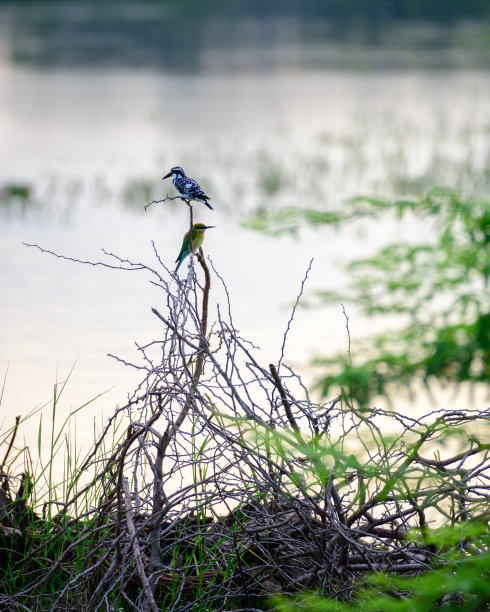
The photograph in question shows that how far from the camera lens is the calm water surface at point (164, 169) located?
5.47 meters

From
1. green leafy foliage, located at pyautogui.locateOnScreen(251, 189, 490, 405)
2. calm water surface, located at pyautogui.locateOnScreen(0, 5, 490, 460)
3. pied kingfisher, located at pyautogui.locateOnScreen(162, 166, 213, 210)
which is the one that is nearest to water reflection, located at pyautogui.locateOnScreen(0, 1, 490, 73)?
calm water surface, located at pyautogui.locateOnScreen(0, 5, 490, 460)

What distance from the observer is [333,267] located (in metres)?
7.24

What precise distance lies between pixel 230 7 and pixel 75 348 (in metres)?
32.2

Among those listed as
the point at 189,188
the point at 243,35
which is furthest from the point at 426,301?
the point at 243,35

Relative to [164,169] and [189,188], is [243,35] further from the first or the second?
[189,188]

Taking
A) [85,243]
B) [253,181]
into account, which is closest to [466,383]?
[85,243]

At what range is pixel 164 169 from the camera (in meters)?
10.4

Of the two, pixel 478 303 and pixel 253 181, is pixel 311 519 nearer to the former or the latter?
pixel 478 303

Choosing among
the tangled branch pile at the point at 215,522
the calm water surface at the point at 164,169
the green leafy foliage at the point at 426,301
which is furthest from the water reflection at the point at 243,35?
the tangled branch pile at the point at 215,522

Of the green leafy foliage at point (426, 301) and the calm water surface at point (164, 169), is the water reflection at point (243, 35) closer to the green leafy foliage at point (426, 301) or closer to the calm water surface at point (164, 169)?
the calm water surface at point (164, 169)

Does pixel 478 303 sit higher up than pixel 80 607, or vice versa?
pixel 478 303

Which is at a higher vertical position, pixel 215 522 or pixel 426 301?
pixel 426 301

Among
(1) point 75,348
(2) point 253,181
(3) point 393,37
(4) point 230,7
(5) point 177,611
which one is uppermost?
(4) point 230,7

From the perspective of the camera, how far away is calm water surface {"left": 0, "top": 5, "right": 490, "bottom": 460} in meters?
5.47
